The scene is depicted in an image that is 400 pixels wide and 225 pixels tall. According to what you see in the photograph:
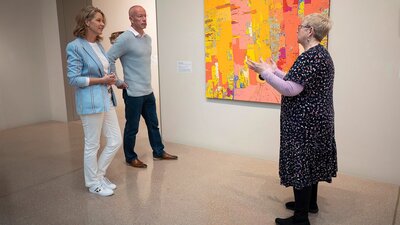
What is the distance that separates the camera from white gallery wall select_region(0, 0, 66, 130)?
4156 millimetres

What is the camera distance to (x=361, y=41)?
271 cm

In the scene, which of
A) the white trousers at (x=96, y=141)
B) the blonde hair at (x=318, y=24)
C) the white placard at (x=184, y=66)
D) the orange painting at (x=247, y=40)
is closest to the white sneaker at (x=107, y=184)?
the white trousers at (x=96, y=141)

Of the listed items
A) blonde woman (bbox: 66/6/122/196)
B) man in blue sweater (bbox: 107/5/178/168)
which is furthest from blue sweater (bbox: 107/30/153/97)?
blonde woman (bbox: 66/6/122/196)

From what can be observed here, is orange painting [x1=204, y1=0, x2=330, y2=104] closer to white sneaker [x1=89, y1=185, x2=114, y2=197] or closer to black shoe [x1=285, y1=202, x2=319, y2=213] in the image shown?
black shoe [x1=285, y1=202, x2=319, y2=213]

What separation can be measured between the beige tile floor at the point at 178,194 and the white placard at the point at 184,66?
37.7 inches

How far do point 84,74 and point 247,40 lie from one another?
163cm

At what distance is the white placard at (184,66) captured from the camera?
3.77 metres

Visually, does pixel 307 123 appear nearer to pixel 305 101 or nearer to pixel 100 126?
pixel 305 101

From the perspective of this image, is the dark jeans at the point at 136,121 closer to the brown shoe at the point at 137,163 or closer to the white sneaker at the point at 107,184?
the brown shoe at the point at 137,163

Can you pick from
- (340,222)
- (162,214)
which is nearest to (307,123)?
(340,222)

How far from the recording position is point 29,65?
15.6 feet

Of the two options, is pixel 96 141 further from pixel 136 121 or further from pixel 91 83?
pixel 136 121

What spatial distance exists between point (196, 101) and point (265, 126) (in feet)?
2.97

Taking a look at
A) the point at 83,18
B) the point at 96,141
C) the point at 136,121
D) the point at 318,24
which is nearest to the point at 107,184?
the point at 96,141
